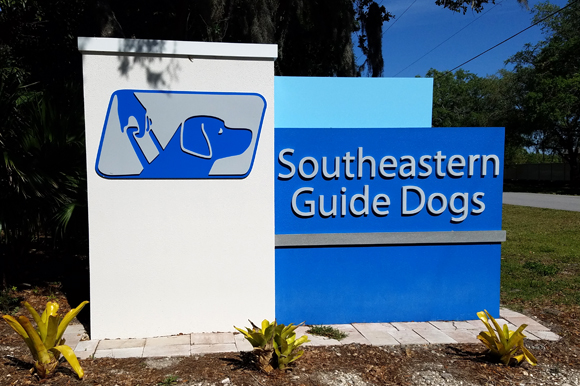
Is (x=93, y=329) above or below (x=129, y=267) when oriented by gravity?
below

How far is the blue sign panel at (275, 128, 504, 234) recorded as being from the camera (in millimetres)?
5129

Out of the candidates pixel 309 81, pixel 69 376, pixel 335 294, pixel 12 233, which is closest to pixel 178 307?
pixel 69 376

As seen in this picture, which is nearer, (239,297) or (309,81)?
(239,297)

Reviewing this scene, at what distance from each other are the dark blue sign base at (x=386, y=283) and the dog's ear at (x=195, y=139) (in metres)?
1.32

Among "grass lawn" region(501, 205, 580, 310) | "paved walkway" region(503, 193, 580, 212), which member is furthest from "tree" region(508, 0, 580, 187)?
"grass lawn" region(501, 205, 580, 310)

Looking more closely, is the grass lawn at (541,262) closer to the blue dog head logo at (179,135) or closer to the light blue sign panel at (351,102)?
the light blue sign panel at (351,102)

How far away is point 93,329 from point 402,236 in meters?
3.37

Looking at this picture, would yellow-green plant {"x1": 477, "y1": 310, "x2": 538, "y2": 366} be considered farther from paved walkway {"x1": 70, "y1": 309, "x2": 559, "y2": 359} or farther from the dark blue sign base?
the dark blue sign base

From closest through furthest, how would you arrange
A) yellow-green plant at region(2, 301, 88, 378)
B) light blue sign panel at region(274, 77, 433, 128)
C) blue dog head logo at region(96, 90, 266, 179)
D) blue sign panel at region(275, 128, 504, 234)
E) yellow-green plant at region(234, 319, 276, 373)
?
yellow-green plant at region(2, 301, 88, 378) → yellow-green plant at region(234, 319, 276, 373) → blue dog head logo at region(96, 90, 266, 179) → blue sign panel at region(275, 128, 504, 234) → light blue sign panel at region(274, 77, 433, 128)

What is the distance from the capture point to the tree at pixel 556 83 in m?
26.6

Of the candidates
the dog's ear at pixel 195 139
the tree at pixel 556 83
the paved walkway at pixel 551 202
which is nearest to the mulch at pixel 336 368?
the dog's ear at pixel 195 139

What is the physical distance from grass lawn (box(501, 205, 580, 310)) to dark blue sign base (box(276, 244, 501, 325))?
1.06 metres

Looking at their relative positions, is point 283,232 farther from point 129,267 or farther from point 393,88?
point 393,88

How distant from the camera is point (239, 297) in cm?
501
